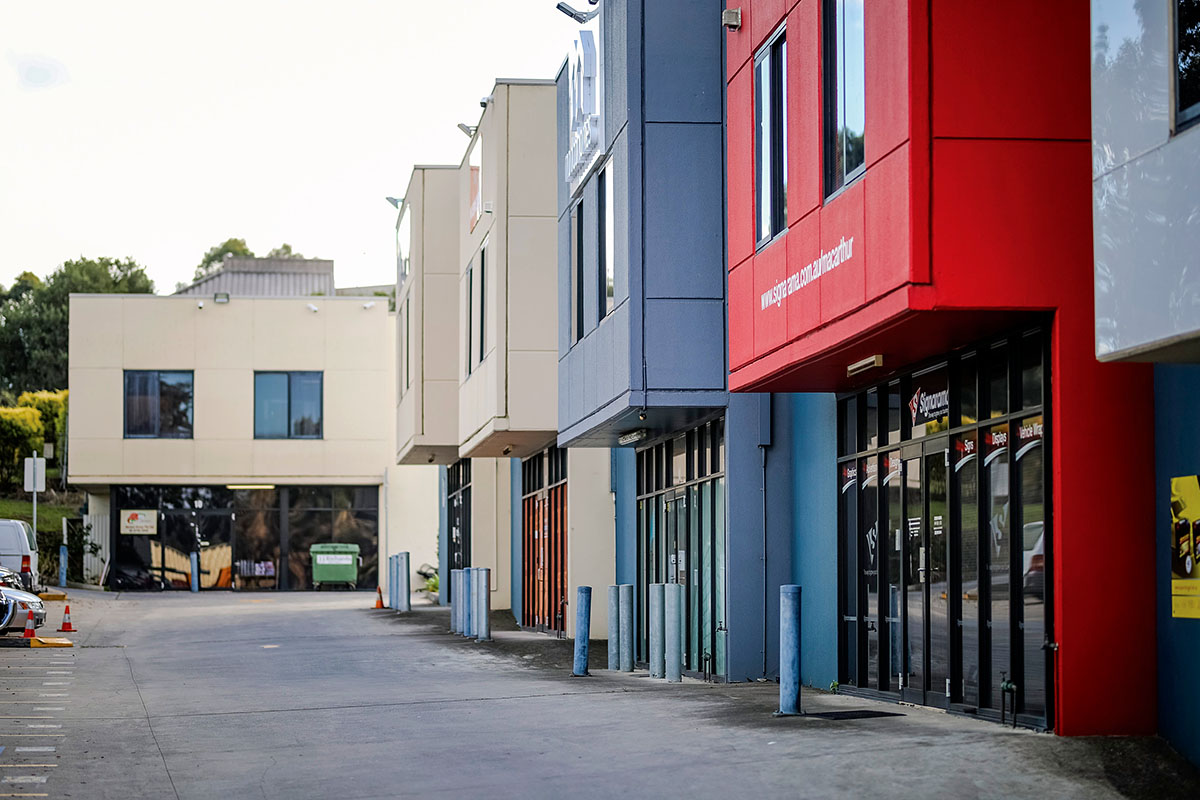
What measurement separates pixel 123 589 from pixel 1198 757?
4304cm

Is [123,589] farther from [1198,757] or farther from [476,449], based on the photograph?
[1198,757]

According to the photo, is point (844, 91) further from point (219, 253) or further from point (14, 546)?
point (219, 253)

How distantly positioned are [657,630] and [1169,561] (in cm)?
788

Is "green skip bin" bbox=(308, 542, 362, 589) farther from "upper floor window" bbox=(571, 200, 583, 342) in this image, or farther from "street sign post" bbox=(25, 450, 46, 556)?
"upper floor window" bbox=(571, 200, 583, 342)

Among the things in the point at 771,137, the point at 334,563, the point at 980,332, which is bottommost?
the point at 334,563

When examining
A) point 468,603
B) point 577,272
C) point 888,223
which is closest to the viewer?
point 888,223

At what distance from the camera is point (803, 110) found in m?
13.5

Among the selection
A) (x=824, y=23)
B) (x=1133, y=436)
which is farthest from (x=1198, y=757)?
(x=824, y=23)

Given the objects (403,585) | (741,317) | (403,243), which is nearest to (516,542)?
(403,585)

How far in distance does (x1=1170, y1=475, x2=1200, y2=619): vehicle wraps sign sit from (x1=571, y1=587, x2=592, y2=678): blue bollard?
8659 millimetres

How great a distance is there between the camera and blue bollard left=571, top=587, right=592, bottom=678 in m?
17.8

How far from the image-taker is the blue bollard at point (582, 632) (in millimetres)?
17812

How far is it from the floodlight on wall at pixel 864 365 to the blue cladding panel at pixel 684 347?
3374 millimetres

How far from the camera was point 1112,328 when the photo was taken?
9.04 metres
